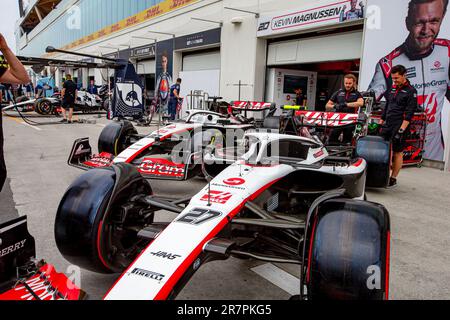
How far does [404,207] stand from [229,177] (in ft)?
9.10

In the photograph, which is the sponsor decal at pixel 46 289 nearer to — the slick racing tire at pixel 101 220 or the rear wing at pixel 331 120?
the slick racing tire at pixel 101 220

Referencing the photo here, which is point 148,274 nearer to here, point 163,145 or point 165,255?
point 165,255

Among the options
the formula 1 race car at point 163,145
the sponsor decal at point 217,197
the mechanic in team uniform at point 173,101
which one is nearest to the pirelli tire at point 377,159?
the formula 1 race car at point 163,145

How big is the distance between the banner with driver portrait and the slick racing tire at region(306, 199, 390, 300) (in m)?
6.37

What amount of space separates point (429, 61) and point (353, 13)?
2.42 meters

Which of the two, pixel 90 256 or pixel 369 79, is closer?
pixel 90 256

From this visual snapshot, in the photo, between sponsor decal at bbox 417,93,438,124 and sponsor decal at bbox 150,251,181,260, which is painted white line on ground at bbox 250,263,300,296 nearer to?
sponsor decal at bbox 150,251,181,260

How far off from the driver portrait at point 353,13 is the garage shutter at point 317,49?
1.67 ft

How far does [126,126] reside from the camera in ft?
18.3

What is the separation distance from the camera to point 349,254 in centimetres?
176

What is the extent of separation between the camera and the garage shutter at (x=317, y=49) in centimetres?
953
